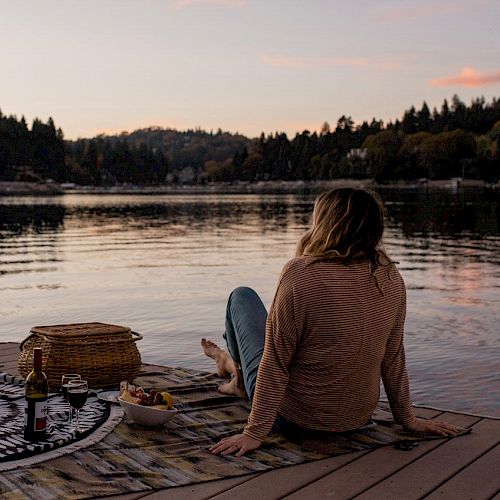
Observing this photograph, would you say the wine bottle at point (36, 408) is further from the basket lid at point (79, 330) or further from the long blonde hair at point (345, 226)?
the long blonde hair at point (345, 226)

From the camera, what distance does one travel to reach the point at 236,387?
19.7ft

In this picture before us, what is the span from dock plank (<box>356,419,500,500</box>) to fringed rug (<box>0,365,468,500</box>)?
0.27m

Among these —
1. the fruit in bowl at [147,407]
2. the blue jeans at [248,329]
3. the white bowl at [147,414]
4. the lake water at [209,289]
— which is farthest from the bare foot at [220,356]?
the lake water at [209,289]

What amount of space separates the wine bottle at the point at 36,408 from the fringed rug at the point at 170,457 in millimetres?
240

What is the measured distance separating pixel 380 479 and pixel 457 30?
1722 inches

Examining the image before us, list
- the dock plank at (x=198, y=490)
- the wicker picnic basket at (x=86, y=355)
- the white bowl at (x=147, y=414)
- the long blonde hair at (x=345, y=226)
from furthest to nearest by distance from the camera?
→ the wicker picnic basket at (x=86, y=355) < the white bowl at (x=147, y=414) < the long blonde hair at (x=345, y=226) < the dock plank at (x=198, y=490)

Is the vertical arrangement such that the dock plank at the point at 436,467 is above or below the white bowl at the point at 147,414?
below

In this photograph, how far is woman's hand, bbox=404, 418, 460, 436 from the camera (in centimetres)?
514

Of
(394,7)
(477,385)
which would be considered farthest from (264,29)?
(477,385)

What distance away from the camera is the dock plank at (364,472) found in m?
4.14

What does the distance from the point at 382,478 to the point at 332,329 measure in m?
0.81

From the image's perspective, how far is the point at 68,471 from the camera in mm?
4355

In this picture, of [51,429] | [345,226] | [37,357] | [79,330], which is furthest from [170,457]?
[79,330]

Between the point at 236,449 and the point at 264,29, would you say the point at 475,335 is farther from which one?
the point at 264,29
